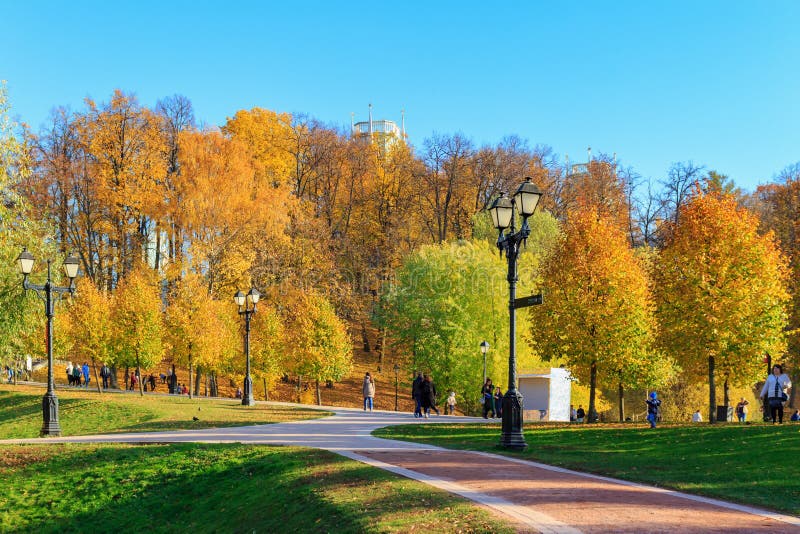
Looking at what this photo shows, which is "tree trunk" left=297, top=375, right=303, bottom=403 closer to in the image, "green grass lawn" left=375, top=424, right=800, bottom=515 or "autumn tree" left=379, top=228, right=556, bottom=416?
"autumn tree" left=379, top=228, right=556, bottom=416

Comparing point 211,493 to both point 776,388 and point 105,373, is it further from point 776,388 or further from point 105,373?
point 105,373

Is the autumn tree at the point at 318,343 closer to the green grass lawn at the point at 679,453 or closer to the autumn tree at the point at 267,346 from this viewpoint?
the autumn tree at the point at 267,346

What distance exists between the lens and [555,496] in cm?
1045

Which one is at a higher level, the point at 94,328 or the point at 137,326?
the point at 137,326

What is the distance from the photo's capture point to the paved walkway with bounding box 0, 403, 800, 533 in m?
8.62

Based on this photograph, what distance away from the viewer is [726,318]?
84.5 feet

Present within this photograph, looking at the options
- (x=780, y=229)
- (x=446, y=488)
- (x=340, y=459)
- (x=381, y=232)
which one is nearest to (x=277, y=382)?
(x=381, y=232)

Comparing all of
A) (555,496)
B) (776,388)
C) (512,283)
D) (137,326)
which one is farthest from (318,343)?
(555,496)

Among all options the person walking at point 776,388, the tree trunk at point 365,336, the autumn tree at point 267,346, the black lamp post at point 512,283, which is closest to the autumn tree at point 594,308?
the person walking at point 776,388

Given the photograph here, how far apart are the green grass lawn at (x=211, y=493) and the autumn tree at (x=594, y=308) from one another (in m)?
14.5

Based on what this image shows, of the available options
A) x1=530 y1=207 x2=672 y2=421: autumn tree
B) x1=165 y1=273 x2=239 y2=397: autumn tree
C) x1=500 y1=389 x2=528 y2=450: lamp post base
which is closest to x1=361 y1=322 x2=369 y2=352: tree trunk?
x1=165 y1=273 x2=239 y2=397: autumn tree

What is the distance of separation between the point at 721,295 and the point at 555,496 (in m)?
18.2

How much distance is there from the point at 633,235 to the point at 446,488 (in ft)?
204

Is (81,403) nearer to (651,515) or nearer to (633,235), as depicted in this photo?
(651,515)
